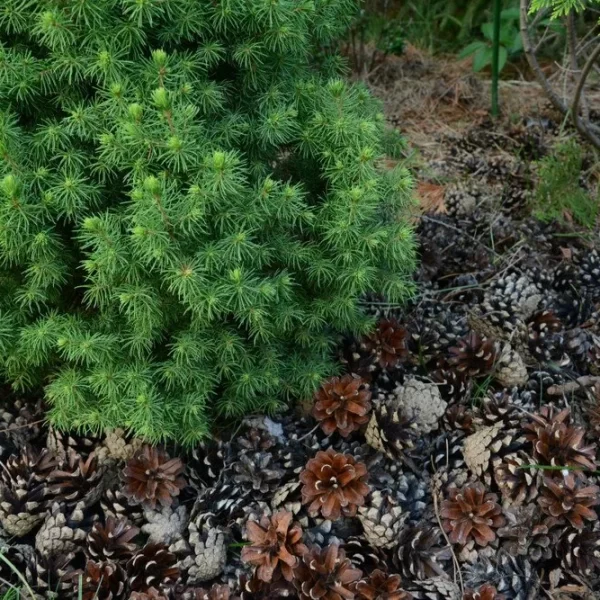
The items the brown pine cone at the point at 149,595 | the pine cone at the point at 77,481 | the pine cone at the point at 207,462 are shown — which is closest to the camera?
the brown pine cone at the point at 149,595

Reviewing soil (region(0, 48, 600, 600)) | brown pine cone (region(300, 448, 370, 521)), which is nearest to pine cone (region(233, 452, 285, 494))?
soil (region(0, 48, 600, 600))

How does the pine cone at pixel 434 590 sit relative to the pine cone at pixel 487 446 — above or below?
below

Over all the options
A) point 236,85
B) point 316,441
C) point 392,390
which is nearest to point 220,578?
point 316,441

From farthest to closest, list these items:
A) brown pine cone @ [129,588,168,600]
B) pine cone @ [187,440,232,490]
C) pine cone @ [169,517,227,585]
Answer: pine cone @ [187,440,232,490]
pine cone @ [169,517,227,585]
brown pine cone @ [129,588,168,600]

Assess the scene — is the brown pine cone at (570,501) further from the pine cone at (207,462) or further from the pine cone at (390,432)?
the pine cone at (207,462)

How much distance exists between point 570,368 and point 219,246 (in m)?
1.23

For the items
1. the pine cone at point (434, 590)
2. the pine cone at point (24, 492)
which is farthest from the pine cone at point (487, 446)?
the pine cone at point (24, 492)

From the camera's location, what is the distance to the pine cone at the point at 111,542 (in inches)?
66.7

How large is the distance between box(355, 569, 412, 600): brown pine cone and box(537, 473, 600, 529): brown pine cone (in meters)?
0.43

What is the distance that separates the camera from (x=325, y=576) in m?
1.62

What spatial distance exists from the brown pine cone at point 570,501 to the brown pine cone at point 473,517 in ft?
0.40

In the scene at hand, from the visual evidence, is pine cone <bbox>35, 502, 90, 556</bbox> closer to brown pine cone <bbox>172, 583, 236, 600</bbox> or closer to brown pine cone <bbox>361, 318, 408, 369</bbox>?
brown pine cone <bbox>172, 583, 236, 600</bbox>

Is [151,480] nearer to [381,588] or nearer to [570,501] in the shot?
[381,588]

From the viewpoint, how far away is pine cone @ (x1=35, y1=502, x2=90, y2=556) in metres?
1.73
